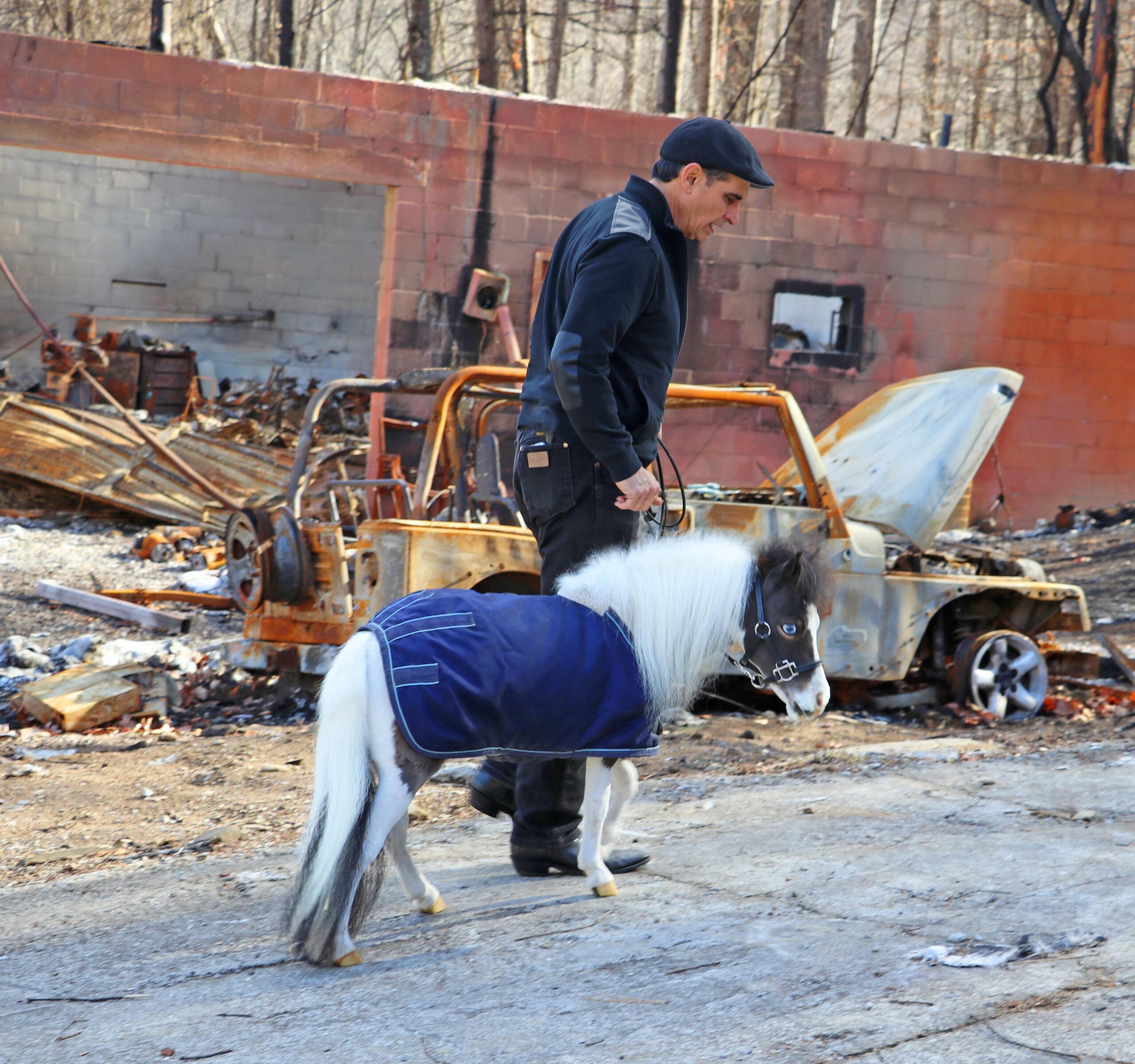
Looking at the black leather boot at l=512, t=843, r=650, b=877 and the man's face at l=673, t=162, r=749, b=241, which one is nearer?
the man's face at l=673, t=162, r=749, b=241

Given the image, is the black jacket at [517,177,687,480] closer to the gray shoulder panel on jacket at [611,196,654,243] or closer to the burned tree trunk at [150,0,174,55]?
the gray shoulder panel on jacket at [611,196,654,243]

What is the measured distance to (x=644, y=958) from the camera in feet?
9.50

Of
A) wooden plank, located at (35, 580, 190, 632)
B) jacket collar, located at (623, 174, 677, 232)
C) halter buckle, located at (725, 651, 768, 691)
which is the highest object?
jacket collar, located at (623, 174, 677, 232)

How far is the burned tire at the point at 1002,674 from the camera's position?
6242mm

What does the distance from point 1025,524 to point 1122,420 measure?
5.25ft

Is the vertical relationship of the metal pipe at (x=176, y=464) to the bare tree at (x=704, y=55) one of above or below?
Result: below

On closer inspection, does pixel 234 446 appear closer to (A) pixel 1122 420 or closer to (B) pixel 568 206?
(B) pixel 568 206

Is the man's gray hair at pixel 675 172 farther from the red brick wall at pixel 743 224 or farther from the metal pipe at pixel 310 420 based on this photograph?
the red brick wall at pixel 743 224

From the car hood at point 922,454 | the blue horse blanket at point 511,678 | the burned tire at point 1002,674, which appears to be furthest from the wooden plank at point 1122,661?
the blue horse blanket at point 511,678

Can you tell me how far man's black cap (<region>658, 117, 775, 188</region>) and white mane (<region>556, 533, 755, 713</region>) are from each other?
0.98m

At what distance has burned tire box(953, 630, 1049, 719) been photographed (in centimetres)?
624

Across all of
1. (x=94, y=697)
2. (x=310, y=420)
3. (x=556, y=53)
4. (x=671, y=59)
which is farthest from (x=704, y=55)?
(x=94, y=697)

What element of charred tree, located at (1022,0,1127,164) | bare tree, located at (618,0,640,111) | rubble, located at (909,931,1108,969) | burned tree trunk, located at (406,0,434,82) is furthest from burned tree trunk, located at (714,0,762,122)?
rubble, located at (909,931,1108,969)

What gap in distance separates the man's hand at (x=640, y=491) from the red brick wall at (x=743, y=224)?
25.0 ft
